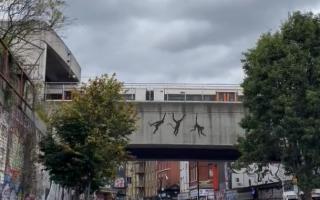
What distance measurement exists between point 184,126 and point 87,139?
36.8 feet

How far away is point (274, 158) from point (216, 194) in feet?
207

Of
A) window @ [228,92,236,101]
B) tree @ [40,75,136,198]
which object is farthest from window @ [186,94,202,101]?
tree @ [40,75,136,198]

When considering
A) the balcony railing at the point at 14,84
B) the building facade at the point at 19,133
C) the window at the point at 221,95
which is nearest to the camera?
the building facade at the point at 19,133

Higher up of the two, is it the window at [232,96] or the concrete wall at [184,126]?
the window at [232,96]

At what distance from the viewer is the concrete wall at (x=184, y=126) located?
36250 millimetres

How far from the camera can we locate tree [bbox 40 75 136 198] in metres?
26.4

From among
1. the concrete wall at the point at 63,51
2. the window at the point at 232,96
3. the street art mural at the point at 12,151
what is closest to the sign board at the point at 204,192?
the concrete wall at the point at 63,51

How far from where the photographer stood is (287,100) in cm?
2645

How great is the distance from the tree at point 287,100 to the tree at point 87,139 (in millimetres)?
6370

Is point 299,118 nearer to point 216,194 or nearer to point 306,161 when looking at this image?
point 306,161

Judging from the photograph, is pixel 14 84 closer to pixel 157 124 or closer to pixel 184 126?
pixel 157 124

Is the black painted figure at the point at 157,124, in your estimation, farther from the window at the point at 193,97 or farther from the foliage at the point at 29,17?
the foliage at the point at 29,17

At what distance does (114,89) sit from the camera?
92.9 ft

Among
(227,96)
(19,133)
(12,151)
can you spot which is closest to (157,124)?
(227,96)
